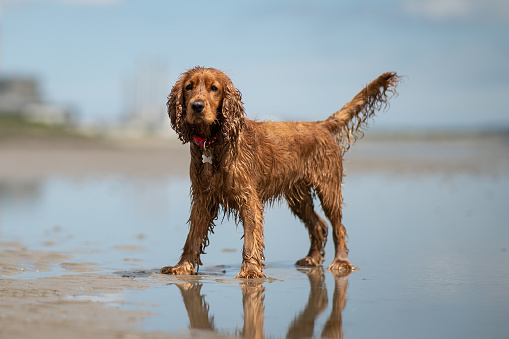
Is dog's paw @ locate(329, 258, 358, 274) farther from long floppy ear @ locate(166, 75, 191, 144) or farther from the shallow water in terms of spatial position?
long floppy ear @ locate(166, 75, 191, 144)

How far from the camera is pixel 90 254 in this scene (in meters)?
8.06

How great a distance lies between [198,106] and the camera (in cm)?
638

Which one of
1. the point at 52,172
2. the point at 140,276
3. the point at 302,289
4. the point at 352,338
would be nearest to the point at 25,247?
the point at 140,276

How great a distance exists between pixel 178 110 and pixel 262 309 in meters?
2.13

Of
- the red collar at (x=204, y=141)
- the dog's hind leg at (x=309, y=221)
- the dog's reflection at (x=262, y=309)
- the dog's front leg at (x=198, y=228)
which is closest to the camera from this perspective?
the dog's reflection at (x=262, y=309)

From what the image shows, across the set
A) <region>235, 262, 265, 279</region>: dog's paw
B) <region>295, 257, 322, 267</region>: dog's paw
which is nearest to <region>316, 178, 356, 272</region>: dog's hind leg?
<region>295, 257, 322, 267</region>: dog's paw

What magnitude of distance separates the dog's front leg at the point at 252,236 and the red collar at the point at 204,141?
0.63 metres

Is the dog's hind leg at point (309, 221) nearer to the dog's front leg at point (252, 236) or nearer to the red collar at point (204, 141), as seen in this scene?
the dog's front leg at point (252, 236)

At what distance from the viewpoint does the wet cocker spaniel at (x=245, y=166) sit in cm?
668

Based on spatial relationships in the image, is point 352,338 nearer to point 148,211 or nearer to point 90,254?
point 90,254

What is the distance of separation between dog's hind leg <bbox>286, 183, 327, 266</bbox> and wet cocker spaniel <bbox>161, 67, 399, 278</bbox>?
1 cm

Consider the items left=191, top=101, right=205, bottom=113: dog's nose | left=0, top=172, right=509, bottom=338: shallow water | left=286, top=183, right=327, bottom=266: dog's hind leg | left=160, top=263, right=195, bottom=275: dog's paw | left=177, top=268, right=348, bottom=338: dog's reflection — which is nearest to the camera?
left=177, top=268, right=348, bottom=338: dog's reflection

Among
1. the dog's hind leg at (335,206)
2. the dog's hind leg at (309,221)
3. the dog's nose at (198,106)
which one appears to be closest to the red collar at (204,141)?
the dog's nose at (198,106)

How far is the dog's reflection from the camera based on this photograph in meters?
4.76
